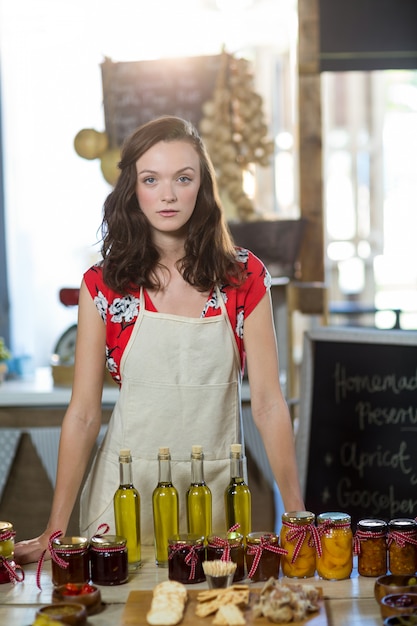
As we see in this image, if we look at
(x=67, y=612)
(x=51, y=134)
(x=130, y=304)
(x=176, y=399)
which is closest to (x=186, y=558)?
(x=67, y=612)

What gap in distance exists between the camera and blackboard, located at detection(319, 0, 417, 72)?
3.47m

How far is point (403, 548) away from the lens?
5.10 feet

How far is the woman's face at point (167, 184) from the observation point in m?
1.87

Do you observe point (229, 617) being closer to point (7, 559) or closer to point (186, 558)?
point (186, 558)

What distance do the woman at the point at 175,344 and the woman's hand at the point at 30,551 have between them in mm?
221

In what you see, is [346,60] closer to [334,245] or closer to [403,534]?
[403,534]

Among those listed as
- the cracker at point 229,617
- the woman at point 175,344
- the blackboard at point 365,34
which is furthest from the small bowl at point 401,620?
the blackboard at point 365,34

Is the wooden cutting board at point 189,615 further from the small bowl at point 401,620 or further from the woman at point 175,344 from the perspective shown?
the woman at point 175,344

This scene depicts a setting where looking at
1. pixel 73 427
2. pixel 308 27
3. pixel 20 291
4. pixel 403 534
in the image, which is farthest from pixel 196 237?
pixel 20 291

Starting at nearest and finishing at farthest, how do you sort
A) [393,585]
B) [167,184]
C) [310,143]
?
1. [393,585]
2. [167,184]
3. [310,143]

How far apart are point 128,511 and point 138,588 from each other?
0.14 metres

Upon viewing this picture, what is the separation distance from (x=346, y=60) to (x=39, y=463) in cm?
Result: 193

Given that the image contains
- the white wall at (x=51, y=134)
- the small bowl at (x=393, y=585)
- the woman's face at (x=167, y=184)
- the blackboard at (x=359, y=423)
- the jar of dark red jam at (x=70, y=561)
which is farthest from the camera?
the white wall at (x=51, y=134)

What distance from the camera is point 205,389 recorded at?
2.00 m
